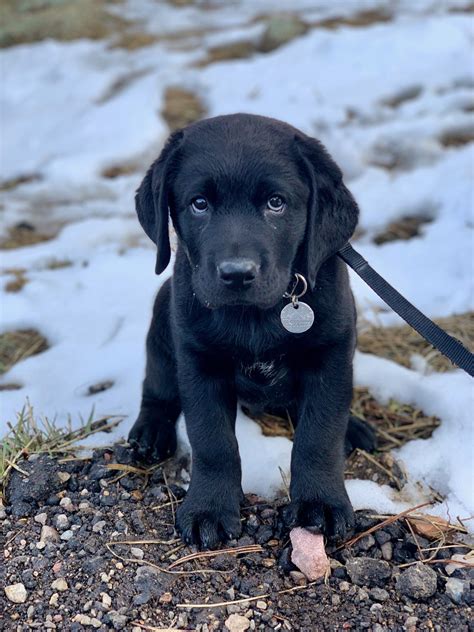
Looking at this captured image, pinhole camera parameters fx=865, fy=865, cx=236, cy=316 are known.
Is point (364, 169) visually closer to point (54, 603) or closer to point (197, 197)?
point (197, 197)

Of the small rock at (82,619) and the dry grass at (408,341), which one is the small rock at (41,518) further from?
the dry grass at (408,341)

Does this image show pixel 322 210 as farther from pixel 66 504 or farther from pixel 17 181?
pixel 17 181

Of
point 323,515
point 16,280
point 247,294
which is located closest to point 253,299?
point 247,294

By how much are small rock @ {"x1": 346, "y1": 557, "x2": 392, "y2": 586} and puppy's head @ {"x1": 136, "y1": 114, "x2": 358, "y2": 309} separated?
904mm

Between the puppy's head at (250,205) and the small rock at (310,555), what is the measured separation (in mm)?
792

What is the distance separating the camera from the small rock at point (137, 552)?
2.92 metres

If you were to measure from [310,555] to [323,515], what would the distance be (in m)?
0.17

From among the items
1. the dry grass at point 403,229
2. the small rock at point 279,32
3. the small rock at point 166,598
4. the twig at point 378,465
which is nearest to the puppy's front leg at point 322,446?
the twig at point 378,465

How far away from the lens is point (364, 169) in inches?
256

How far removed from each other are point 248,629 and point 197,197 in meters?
1.43

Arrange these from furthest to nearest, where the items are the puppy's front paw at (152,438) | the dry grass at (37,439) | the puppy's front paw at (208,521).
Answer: the puppy's front paw at (152,438), the dry grass at (37,439), the puppy's front paw at (208,521)

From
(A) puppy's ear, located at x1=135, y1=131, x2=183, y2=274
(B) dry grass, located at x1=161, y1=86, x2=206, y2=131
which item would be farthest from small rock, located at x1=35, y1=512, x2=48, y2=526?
(B) dry grass, located at x1=161, y1=86, x2=206, y2=131

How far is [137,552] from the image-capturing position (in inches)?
115

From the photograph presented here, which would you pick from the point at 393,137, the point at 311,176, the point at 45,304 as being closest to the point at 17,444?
the point at 311,176
